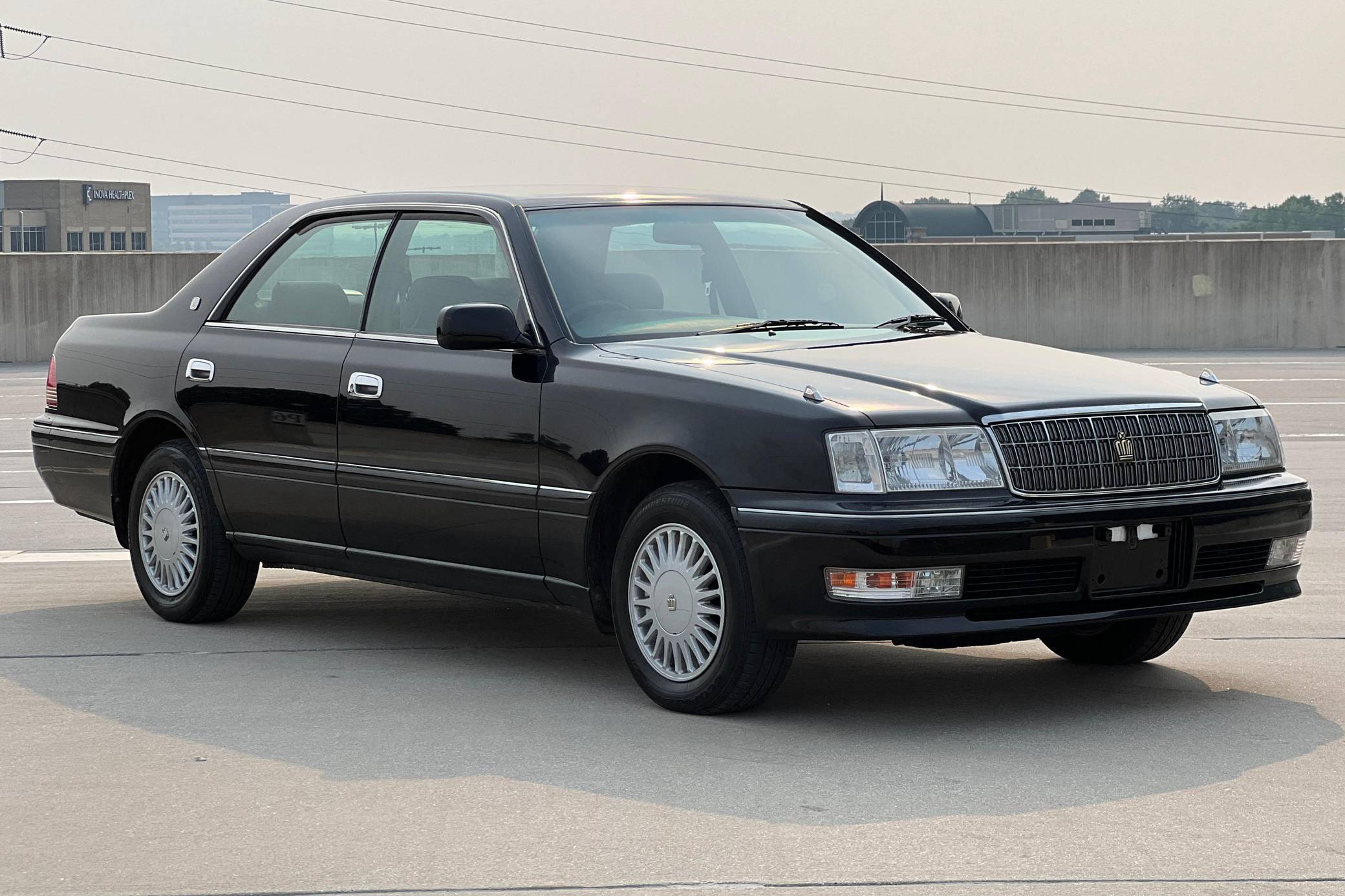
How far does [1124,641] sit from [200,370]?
363 centimetres

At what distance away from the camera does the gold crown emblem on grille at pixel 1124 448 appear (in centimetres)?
604

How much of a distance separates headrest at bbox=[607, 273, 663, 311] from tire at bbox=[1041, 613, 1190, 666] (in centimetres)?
177

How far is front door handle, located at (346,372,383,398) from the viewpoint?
7176 mm

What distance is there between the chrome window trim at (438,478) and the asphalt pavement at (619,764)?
66 centimetres

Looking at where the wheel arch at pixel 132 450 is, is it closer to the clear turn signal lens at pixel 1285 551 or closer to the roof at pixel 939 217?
the clear turn signal lens at pixel 1285 551

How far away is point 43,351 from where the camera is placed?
28.0m

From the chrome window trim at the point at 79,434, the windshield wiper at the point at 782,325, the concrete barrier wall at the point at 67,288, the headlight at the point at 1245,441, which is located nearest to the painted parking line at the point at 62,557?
the chrome window trim at the point at 79,434

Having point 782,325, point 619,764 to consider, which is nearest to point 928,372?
point 782,325

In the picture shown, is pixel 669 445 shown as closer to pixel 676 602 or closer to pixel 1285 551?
pixel 676 602

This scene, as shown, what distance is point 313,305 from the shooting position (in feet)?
25.3

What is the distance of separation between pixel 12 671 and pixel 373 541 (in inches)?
52.0

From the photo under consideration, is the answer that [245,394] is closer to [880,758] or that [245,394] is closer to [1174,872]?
[880,758]

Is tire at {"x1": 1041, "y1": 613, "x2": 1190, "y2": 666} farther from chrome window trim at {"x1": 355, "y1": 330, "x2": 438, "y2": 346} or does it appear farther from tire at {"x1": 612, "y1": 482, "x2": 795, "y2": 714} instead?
chrome window trim at {"x1": 355, "y1": 330, "x2": 438, "y2": 346}

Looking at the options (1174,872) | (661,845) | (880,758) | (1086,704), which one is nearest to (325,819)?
(661,845)
